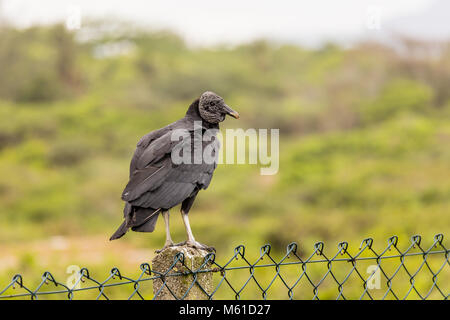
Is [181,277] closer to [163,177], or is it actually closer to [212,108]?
[163,177]

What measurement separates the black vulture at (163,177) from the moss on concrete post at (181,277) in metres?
0.17

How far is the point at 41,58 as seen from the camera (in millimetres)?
24484

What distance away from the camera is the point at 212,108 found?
107 inches

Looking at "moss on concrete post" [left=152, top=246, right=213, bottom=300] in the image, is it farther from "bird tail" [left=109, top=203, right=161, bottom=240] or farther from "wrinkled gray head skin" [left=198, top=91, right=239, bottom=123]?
"wrinkled gray head skin" [left=198, top=91, right=239, bottom=123]

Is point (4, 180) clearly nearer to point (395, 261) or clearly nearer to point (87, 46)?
point (395, 261)

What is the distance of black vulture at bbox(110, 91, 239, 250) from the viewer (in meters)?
2.29

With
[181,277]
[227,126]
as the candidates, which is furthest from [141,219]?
[227,126]

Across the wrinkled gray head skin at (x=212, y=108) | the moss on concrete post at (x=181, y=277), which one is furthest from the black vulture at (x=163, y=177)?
the moss on concrete post at (x=181, y=277)

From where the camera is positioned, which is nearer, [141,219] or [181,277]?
[181,277]

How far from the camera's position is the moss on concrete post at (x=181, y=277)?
6.41 feet

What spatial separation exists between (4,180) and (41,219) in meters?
2.52

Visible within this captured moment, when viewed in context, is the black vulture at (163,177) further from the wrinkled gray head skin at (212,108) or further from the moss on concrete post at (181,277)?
the moss on concrete post at (181,277)

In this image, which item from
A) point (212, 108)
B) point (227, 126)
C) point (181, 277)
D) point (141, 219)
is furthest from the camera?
point (227, 126)

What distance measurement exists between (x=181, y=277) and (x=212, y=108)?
1.00m
